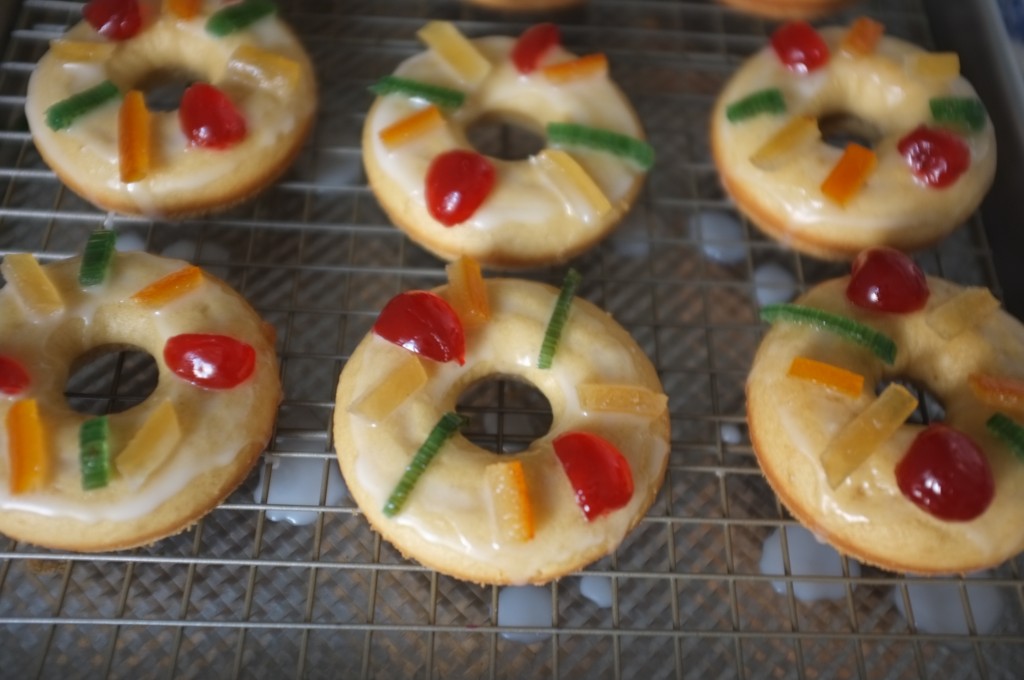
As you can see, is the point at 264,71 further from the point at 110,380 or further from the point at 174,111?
the point at 110,380

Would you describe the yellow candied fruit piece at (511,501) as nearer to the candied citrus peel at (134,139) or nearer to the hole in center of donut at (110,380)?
the hole in center of donut at (110,380)

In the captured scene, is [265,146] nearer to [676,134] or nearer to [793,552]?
[676,134]

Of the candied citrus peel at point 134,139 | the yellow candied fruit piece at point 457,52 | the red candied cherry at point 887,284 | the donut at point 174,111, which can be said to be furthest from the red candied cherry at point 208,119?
the red candied cherry at point 887,284

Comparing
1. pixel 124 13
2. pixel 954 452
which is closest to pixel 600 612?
pixel 954 452

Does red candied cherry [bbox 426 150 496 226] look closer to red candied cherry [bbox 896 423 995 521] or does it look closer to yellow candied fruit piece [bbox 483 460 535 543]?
yellow candied fruit piece [bbox 483 460 535 543]

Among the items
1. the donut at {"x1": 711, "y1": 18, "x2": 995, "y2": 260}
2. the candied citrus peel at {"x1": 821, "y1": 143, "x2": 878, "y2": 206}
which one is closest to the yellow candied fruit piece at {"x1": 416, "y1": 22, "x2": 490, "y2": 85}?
the donut at {"x1": 711, "y1": 18, "x2": 995, "y2": 260}

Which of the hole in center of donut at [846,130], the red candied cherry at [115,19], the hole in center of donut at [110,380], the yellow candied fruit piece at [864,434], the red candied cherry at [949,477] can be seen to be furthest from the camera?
the hole in center of donut at [846,130]

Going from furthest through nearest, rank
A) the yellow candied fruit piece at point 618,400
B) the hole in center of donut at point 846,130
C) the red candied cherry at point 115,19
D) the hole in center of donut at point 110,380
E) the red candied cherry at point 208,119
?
the hole in center of donut at point 846,130 < the red candied cherry at point 115,19 < the red candied cherry at point 208,119 < the hole in center of donut at point 110,380 < the yellow candied fruit piece at point 618,400
